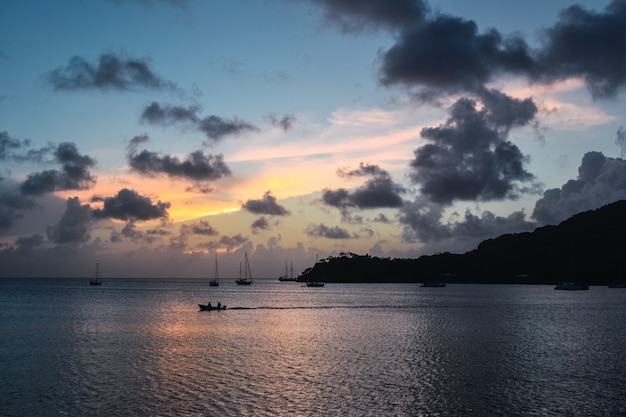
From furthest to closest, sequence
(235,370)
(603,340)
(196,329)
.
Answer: (196,329), (603,340), (235,370)

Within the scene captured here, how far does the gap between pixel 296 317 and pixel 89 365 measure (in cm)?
6390

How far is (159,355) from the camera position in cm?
6091

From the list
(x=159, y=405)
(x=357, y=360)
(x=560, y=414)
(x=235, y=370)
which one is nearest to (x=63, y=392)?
(x=159, y=405)

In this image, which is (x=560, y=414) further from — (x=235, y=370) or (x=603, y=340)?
(x=603, y=340)

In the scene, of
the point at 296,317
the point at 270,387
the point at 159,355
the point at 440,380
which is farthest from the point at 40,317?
the point at 440,380

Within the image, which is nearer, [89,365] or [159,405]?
[159,405]

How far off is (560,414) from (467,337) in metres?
41.6

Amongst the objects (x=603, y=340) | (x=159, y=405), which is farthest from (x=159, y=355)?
(x=603, y=340)

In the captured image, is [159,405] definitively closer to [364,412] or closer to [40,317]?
[364,412]

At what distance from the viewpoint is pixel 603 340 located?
71.9m

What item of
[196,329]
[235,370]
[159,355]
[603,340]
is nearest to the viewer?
[235,370]

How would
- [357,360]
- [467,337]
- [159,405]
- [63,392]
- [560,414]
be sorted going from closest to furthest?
[560,414] → [159,405] → [63,392] → [357,360] → [467,337]

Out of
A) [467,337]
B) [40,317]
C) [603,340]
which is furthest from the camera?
[40,317]

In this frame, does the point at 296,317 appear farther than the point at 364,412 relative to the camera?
Yes
